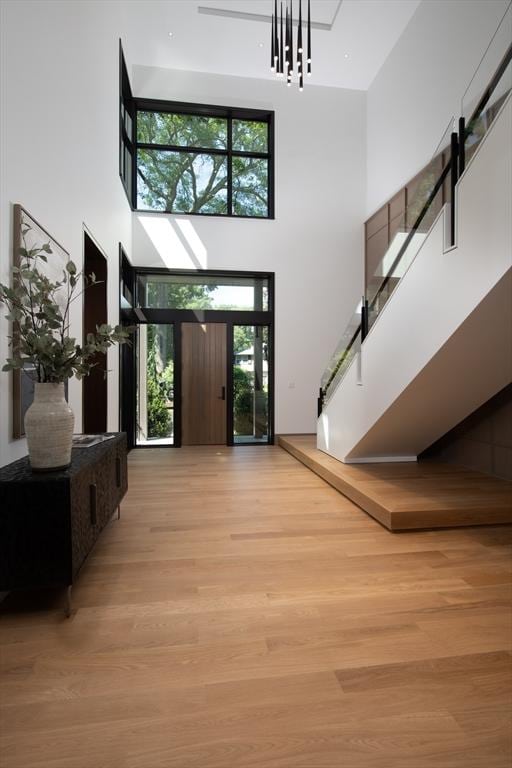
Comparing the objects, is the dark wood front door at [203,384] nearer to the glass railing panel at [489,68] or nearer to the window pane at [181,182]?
the window pane at [181,182]

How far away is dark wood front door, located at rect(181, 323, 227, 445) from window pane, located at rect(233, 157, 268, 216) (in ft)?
7.75

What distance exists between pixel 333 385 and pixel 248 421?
2.94 meters

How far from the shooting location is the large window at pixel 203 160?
8.33 meters

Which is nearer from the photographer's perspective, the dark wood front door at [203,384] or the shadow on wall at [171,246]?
the shadow on wall at [171,246]

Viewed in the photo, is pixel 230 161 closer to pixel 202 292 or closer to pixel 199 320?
pixel 202 292

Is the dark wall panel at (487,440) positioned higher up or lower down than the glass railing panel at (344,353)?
lower down

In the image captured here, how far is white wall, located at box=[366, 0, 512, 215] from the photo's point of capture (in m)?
5.79

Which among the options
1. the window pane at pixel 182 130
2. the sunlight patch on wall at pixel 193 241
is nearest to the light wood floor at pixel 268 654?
the sunlight patch on wall at pixel 193 241

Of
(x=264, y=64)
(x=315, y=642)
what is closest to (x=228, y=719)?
(x=315, y=642)

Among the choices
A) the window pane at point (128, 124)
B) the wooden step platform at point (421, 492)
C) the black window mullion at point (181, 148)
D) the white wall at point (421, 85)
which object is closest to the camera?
the wooden step platform at point (421, 492)

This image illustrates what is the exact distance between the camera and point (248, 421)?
866cm

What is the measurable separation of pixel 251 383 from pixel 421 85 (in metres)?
5.70

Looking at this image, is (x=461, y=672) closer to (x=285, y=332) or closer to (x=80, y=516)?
(x=80, y=516)

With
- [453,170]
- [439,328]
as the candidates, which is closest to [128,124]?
[453,170]
